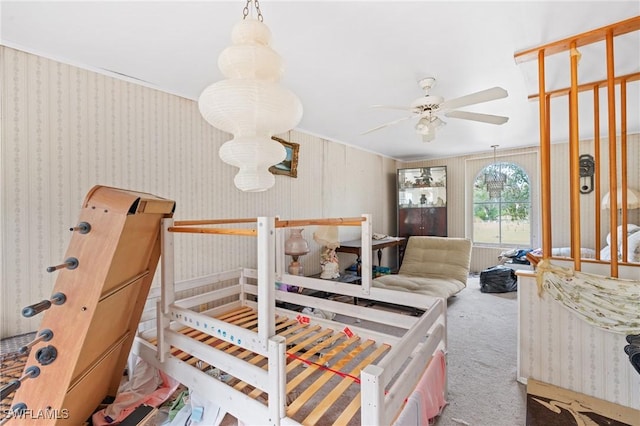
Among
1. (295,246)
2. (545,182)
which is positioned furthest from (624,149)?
(295,246)

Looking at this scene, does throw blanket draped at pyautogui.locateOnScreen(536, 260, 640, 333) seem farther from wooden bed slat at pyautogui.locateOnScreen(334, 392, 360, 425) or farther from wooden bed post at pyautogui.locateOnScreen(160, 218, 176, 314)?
wooden bed post at pyautogui.locateOnScreen(160, 218, 176, 314)

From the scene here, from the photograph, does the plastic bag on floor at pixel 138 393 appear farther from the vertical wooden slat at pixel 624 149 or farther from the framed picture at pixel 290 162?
the vertical wooden slat at pixel 624 149

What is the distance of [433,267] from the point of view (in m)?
4.17

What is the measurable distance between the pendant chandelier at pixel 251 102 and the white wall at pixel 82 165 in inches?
60.1

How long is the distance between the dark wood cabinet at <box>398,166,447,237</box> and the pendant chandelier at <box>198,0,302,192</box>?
484cm

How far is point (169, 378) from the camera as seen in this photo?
1802mm

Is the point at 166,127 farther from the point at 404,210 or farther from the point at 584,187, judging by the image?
the point at 584,187

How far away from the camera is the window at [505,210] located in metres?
5.20

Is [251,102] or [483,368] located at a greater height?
[251,102]

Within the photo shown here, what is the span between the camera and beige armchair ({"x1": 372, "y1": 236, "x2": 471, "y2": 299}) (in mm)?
3564

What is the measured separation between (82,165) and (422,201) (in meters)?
5.03

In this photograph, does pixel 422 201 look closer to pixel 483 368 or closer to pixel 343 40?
pixel 483 368

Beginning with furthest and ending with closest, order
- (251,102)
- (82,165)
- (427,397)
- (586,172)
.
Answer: (586,172), (82,165), (427,397), (251,102)

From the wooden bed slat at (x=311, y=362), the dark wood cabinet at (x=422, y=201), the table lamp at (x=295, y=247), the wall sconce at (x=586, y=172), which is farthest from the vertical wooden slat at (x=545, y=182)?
the wall sconce at (x=586, y=172)
